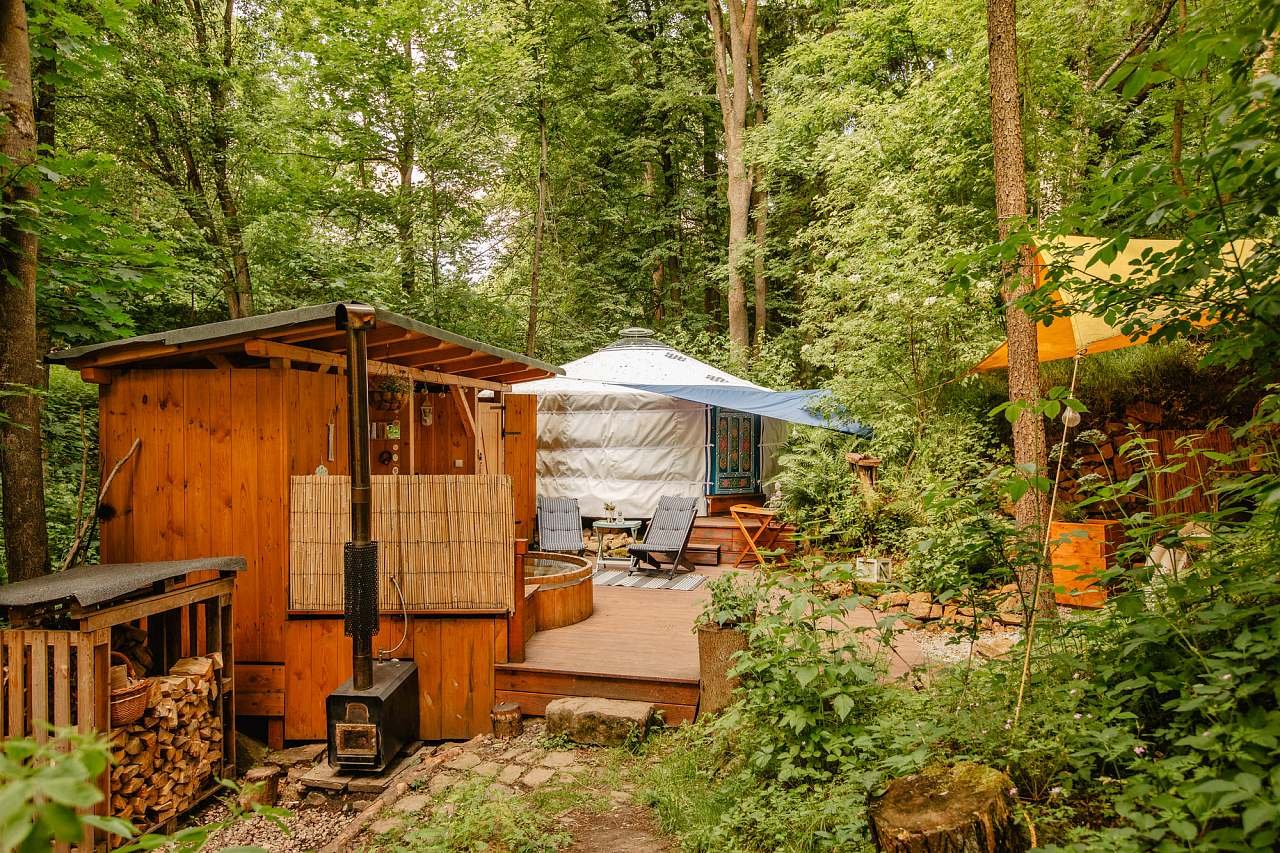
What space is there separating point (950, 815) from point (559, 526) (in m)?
7.32

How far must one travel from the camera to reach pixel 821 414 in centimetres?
967

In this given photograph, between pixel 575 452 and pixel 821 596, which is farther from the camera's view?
pixel 575 452

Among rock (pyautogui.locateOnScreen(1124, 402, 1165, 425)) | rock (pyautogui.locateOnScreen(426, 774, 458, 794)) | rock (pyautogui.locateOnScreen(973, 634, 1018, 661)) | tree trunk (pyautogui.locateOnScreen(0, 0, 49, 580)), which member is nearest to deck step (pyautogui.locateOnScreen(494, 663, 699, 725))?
rock (pyautogui.locateOnScreen(426, 774, 458, 794))

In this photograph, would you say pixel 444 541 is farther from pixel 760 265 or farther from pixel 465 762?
pixel 760 265

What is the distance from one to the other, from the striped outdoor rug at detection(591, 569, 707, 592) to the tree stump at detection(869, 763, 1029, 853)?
5.59 metres

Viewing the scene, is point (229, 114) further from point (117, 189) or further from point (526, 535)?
point (526, 535)

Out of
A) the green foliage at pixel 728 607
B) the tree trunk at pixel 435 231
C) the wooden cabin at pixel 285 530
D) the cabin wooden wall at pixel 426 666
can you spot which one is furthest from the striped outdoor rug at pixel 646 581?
the tree trunk at pixel 435 231

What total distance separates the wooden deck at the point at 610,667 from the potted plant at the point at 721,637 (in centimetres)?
26

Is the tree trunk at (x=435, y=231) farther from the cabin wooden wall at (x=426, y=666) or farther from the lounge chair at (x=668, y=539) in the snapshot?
the cabin wooden wall at (x=426, y=666)

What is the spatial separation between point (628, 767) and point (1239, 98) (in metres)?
3.81

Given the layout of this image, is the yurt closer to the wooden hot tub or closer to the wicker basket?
the wooden hot tub

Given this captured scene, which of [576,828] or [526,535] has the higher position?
[526,535]

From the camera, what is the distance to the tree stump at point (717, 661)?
3967 mm

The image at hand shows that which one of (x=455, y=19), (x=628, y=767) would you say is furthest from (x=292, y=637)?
(x=455, y=19)
